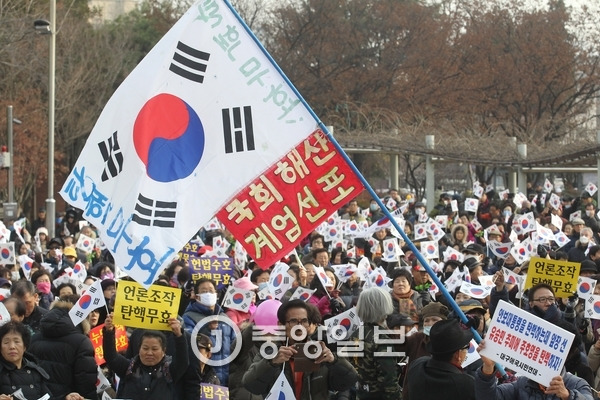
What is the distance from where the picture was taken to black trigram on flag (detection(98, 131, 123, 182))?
8.73m

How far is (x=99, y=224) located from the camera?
859 cm

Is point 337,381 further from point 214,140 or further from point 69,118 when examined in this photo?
point 69,118

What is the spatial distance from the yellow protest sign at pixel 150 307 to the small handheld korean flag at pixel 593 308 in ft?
11.8

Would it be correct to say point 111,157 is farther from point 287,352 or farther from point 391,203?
point 391,203

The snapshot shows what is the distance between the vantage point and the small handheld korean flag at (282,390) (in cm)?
809

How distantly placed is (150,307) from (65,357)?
0.64 meters

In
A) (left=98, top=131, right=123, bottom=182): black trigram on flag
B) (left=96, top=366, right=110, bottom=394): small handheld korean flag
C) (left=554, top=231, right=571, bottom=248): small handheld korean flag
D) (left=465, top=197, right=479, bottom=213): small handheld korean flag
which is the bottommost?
(left=96, top=366, right=110, bottom=394): small handheld korean flag

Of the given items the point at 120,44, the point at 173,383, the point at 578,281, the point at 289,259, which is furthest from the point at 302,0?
the point at 173,383

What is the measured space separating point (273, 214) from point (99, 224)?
3.58 feet

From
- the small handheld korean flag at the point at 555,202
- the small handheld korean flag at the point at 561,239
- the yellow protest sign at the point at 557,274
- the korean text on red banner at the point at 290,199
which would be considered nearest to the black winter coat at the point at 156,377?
the korean text on red banner at the point at 290,199

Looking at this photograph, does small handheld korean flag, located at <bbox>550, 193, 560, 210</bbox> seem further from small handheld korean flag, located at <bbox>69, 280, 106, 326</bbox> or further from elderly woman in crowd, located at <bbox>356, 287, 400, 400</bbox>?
elderly woman in crowd, located at <bbox>356, 287, 400, 400</bbox>

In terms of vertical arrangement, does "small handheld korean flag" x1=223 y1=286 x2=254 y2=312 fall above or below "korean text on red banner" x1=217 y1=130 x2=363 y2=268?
below

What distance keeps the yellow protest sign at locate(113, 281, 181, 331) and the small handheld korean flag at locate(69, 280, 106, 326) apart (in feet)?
3.07

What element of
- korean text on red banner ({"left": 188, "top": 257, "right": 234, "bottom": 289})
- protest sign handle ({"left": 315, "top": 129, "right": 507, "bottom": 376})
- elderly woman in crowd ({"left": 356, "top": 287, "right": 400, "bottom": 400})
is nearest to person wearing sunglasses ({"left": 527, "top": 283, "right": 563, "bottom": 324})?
elderly woman in crowd ({"left": 356, "top": 287, "right": 400, "bottom": 400})
